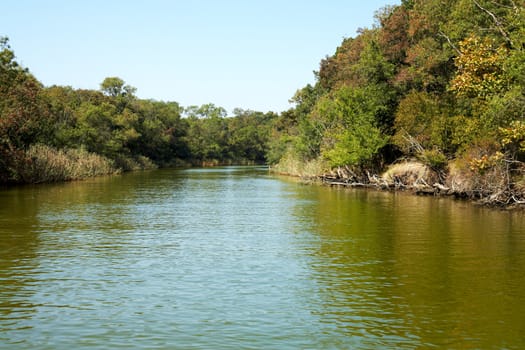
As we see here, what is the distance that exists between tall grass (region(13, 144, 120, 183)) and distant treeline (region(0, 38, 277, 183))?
0.32 feet

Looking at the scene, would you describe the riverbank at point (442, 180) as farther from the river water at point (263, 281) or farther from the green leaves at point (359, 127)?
the river water at point (263, 281)

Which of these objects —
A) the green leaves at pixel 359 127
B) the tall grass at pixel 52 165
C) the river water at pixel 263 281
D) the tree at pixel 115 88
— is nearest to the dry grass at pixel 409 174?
the green leaves at pixel 359 127

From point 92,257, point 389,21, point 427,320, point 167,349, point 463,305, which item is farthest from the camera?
point 389,21

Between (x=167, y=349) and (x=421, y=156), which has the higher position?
(x=421, y=156)

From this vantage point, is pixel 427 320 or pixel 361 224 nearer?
pixel 427 320

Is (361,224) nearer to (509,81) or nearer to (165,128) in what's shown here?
(509,81)

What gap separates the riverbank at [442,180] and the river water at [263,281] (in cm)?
321

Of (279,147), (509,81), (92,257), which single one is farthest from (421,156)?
(279,147)

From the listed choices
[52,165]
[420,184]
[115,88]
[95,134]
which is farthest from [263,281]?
[115,88]

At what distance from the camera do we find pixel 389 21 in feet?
190

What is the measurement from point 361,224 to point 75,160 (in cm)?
5379

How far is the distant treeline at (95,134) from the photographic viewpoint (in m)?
58.2

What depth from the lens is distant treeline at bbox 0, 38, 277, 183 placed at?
5816cm

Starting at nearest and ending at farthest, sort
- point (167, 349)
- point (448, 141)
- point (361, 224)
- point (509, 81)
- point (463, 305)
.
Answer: point (167, 349) → point (463, 305) → point (361, 224) → point (509, 81) → point (448, 141)
